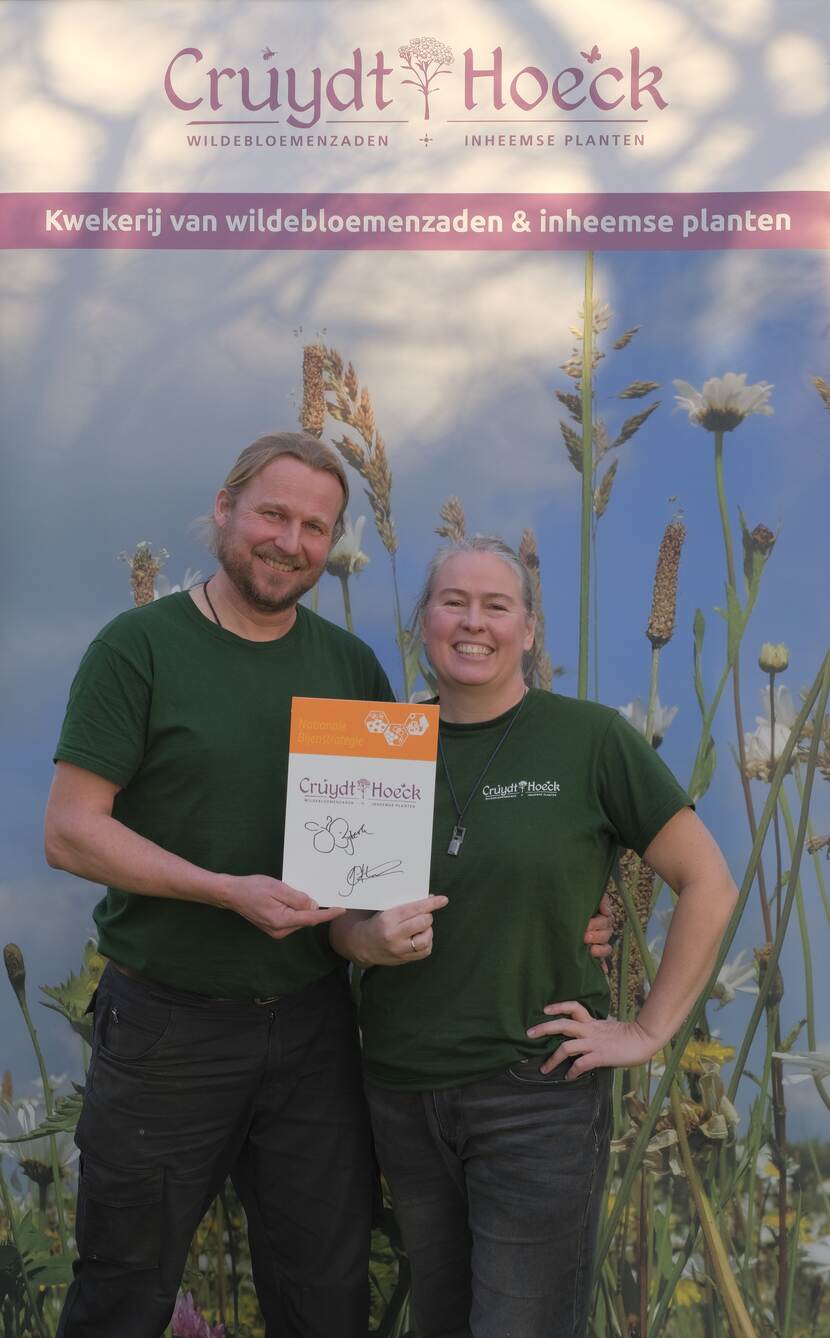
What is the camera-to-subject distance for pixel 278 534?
2.12 meters

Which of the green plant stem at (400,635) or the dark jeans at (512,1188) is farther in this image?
the green plant stem at (400,635)

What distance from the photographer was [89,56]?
8.55 ft

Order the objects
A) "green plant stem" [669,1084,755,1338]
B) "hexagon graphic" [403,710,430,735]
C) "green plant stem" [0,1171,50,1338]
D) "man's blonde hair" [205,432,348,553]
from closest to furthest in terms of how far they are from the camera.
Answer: "hexagon graphic" [403,710,430,735], "man's blonde hair" [205,432,348,553], "green plant stem" [669,1084,755,1338], "green plant stem" [0,1171,50,1338]

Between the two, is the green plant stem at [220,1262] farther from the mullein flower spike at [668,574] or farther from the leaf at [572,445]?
the leaf at [572,445]

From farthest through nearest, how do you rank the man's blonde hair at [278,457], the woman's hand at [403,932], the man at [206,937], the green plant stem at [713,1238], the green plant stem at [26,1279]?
the green plant stem at [26,1279]
the green plant stem at [713,1238]
the man's blonde hair at [278,457]
the man at [206,937]
the woman's hand at [403,932]

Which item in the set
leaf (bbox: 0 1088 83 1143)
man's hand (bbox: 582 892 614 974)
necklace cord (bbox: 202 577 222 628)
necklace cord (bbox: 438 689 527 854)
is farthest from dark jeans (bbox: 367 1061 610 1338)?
leaf (bbox: 0 1088 83 1143)

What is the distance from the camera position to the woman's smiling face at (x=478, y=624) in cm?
197

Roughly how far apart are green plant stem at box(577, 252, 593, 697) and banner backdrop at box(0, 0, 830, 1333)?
1 centimetres

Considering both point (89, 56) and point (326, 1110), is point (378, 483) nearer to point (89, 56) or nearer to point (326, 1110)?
point (89, 56)

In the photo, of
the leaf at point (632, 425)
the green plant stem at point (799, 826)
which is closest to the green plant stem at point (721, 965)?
the green plant stem at point (799, 826)

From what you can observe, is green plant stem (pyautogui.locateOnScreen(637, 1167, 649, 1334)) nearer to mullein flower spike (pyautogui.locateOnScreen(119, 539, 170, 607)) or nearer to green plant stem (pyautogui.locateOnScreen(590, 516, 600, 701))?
green plant stem (pyautogui.locateOnScreen(590, 516, 600, 701))

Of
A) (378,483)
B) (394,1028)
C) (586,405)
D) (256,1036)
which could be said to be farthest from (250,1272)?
(586,405)

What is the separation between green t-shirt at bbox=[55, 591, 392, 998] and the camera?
2031 millimetres
